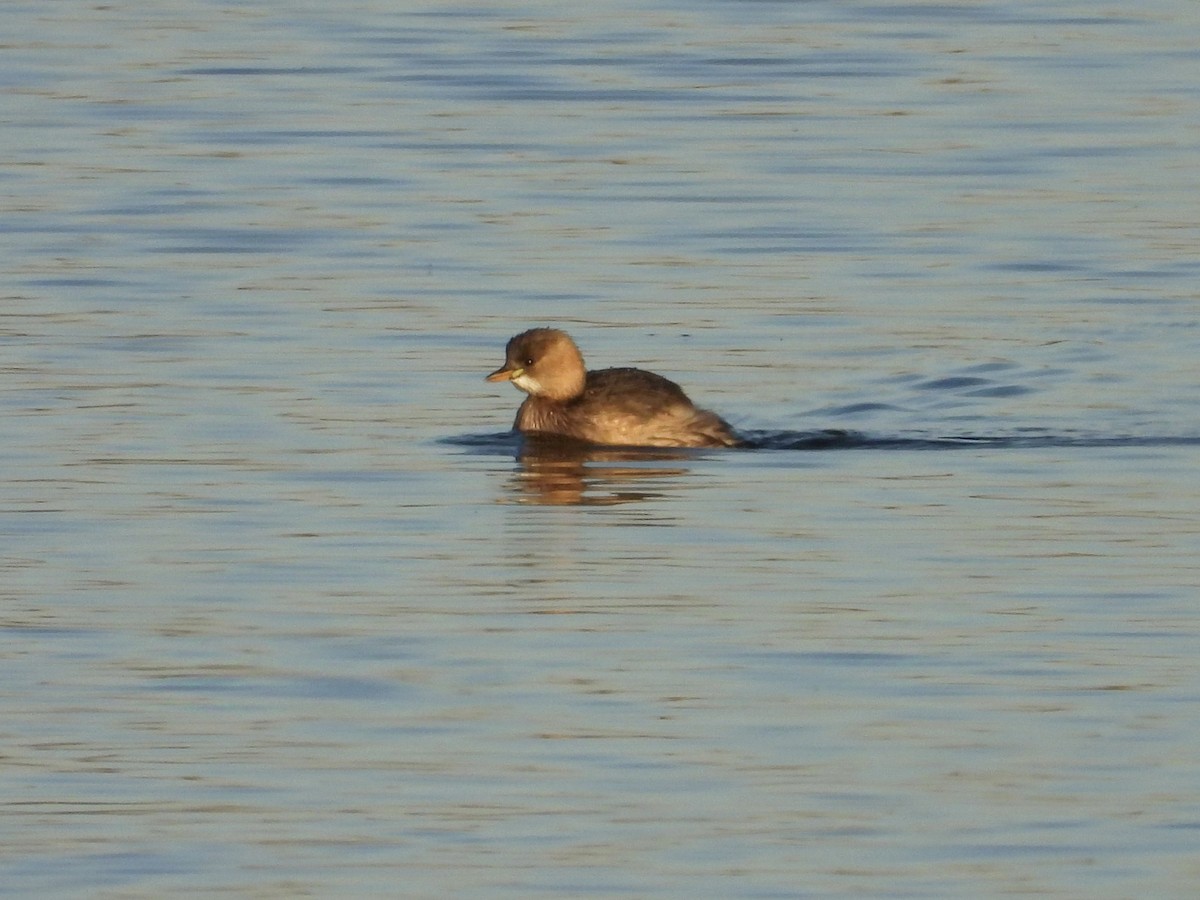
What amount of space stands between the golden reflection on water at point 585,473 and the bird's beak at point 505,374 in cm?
35

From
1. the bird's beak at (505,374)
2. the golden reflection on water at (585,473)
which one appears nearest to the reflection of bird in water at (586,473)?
the golden reflection on water at (585,473)

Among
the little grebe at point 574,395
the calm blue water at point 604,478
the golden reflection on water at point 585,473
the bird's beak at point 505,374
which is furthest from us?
the bird's beak at point 505,374

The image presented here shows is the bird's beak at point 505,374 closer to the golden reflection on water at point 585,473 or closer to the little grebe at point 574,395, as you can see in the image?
the little grebe at point 574,395

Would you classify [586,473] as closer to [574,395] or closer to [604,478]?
[604,478]

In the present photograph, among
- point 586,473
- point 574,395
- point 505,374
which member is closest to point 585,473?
point 586,473

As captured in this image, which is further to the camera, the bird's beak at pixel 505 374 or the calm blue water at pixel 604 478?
the bird's beak at pixel 505 374

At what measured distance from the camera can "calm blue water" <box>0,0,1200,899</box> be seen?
8773 mm

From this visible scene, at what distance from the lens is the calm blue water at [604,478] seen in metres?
8.77

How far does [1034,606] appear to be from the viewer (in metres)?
11.1

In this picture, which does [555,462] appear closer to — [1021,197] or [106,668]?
[106,668]

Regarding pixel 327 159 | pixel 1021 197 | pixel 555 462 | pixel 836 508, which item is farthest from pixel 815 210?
pixel 836 508

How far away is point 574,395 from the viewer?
15867mm

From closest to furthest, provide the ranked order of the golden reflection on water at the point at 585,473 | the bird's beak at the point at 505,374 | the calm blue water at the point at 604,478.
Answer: the calm blue water at the point at 604,478 < the golden reflection on water at the point at 585,473 < the bird's beak at the point at 505,374

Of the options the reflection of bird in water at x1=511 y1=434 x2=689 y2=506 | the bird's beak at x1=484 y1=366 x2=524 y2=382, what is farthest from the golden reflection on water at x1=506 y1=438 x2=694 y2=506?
the bird's beak at x1=484 y1=366 x2=524 y2=382
